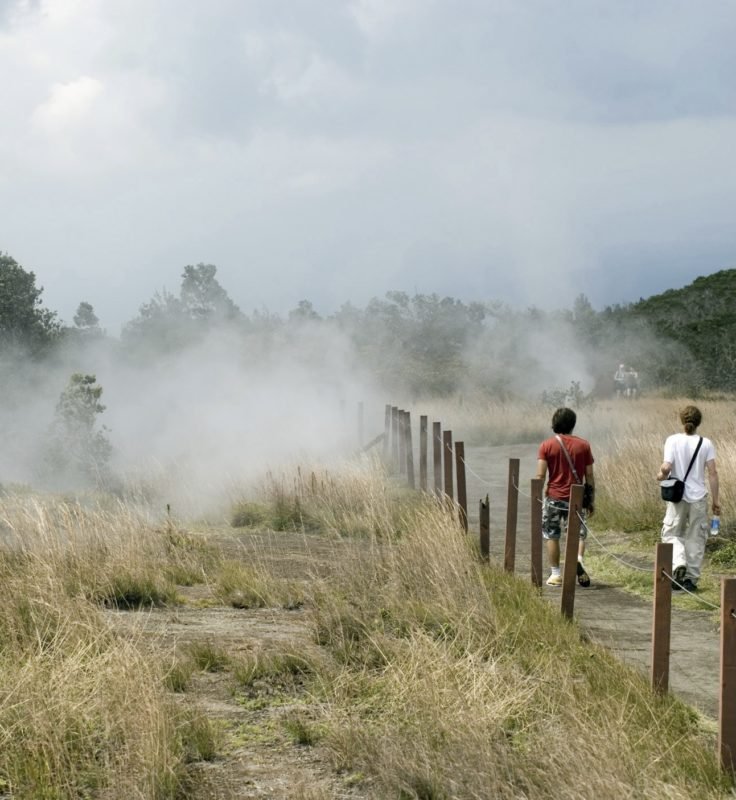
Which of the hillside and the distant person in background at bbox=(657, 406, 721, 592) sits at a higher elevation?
the hillside

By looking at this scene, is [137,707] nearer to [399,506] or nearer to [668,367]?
[399,506]

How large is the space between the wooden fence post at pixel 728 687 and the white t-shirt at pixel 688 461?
5.21 metres

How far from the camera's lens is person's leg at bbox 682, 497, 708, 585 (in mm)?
10242

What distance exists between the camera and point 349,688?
638 centimetres

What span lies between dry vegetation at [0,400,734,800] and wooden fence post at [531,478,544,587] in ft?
1.73

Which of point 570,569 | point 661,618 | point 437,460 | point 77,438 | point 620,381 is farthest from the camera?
point 620,381

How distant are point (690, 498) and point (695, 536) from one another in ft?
1.10

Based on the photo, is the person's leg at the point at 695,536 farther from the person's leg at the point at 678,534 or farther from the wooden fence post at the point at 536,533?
the wooden fence post at the point at 536,533

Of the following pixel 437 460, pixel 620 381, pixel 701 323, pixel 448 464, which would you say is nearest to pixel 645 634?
pixel 448 464

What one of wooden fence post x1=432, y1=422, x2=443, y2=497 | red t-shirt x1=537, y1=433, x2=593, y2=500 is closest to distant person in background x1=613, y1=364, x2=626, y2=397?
wooden fence post x1=432, y1=422, x2=443, y2=497

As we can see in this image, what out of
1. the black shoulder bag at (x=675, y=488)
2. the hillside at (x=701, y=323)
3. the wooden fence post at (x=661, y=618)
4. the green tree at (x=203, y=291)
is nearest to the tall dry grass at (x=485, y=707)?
the wooden fence post at (x=661, y=618)

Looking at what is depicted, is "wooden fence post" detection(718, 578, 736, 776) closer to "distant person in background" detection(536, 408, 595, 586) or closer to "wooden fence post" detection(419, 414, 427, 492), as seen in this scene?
"distant person in background" detection(536, 408, 595, 586)

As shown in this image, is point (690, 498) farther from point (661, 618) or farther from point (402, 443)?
point (402, 443)

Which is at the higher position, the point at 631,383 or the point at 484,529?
the point at 631,383
